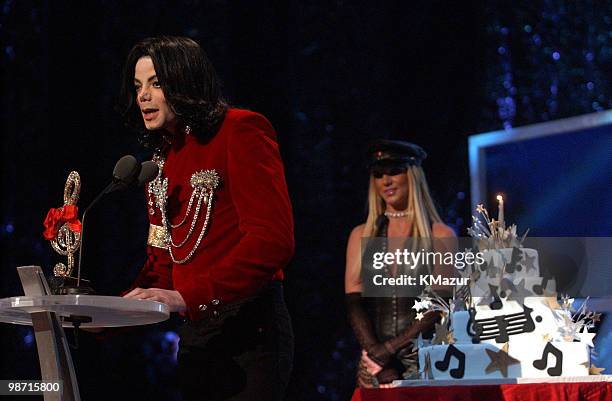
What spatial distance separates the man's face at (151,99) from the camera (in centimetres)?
221

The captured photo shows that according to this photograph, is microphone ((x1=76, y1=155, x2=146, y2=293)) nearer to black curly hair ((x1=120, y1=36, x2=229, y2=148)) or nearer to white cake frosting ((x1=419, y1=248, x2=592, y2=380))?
black curly hair ((x1=120, y1=36, x2=229, y2=148))

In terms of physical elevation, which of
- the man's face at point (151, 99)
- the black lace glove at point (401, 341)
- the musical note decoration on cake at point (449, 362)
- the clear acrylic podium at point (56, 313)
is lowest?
the black lace glove at point (401, 341)

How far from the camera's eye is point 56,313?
169 centimetres

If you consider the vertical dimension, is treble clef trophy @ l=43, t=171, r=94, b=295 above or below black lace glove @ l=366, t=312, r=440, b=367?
above

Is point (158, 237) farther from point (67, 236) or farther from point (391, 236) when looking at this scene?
point (391, 236)

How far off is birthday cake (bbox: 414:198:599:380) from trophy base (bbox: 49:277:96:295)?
1.32m

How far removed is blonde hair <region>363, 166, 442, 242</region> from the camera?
4.29m

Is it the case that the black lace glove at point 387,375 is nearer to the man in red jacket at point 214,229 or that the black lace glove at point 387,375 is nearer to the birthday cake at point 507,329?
the birthday cake at point 507,329

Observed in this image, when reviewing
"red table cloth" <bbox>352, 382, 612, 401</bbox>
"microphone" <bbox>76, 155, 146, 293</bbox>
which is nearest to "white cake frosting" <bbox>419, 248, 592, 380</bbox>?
"red table cloth" <bbox>352, 382, 612, 401</bbox>

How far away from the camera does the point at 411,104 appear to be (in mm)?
5031

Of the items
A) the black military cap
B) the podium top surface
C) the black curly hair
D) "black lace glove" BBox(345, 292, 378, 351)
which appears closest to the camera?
the podium top surface

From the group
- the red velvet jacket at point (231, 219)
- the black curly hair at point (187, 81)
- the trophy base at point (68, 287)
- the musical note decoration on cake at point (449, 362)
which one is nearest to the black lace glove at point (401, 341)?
the musical note decoration on cake at point (449, 362)

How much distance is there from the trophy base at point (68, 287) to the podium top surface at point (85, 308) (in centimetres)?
5

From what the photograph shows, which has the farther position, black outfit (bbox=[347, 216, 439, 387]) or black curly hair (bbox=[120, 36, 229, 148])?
black outfit (bbox=[347, 216, 439, 387])
